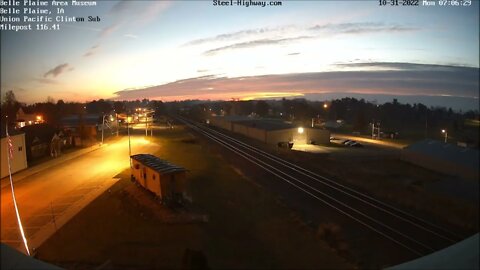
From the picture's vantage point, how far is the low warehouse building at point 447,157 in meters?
3.53

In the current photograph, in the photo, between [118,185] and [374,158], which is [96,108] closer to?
[118,185]

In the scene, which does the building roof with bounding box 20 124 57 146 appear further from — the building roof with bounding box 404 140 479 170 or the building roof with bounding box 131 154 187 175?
the building roof with bounding box 404 140 479 170

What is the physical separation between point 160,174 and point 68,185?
5.63 feet

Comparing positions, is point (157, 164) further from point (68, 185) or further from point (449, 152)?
point (449, 152)

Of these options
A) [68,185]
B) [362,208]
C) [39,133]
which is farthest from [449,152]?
[39,133]

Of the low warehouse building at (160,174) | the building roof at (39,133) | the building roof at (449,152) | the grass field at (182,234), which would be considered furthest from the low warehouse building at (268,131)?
the building roof at (449,152)

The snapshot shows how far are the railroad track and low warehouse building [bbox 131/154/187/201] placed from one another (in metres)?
1.14

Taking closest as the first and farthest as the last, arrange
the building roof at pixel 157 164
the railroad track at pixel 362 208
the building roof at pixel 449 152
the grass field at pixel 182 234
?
the building roof at pixel 449 152
the building roof at pixel 157 164
the grass field at pixel 182 234
the railroad track at pixel 362 208

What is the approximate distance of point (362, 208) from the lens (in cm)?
723

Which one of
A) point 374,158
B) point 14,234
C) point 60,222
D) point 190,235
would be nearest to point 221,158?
point 190,235

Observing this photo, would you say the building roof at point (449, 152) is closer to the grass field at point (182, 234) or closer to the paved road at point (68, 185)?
the grass field at point (182, 234)

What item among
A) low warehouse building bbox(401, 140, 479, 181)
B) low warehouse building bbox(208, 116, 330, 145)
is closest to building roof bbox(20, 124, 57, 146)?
low warehouse building bbox(208, 116, 330, 145)

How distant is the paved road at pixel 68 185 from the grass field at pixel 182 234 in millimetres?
180

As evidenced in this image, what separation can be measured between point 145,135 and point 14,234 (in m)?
1.92
